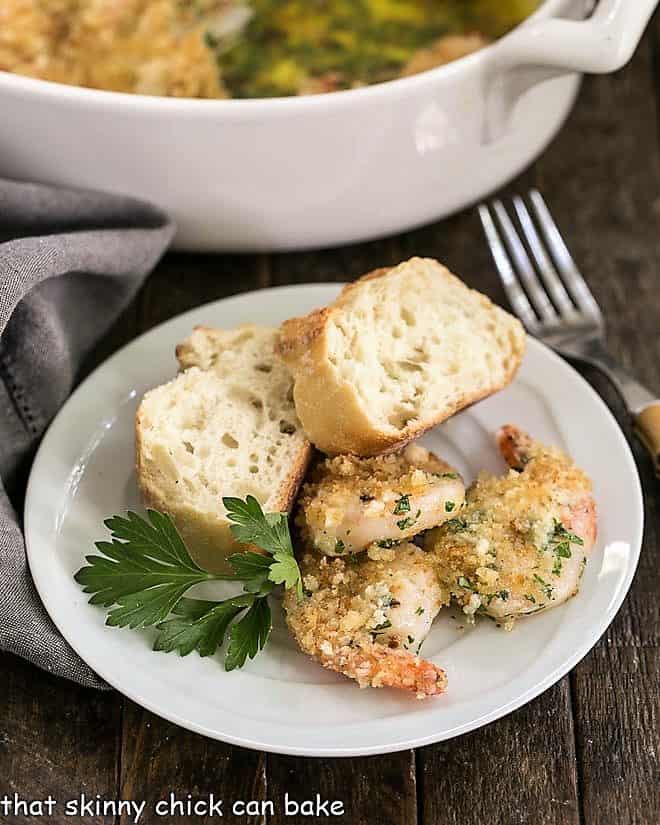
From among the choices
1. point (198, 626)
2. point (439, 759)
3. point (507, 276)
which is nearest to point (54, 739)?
point (198, 626)

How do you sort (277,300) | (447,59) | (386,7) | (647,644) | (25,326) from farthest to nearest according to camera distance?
(386,7) → (447,59) → (277,300) → (25,326) → (647,644)

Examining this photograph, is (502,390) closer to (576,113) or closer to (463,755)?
(463,755)

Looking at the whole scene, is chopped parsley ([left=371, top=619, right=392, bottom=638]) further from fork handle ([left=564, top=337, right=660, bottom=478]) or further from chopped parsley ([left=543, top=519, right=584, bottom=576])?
fork handle ([left=564, top=337, right=660, bottom=478])

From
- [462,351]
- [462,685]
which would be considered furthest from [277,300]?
[462,685]

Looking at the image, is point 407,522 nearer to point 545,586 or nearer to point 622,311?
point 545,586

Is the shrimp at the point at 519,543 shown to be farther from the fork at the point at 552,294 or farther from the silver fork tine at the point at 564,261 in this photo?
the silver fork tine at the point at 564,261

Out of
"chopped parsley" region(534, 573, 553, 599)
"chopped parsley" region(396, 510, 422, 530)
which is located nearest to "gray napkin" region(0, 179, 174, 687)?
"chopped parsley" region(396, 510, 422, 530)
